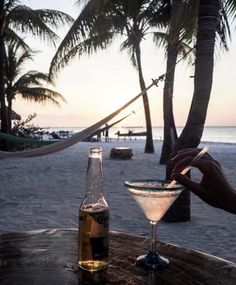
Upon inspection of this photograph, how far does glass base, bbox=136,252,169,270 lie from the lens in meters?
1.07

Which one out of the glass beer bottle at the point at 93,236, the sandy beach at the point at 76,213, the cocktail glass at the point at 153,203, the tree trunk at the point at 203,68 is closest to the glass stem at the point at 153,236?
the cocktail glass at the point at 153,203

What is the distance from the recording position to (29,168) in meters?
9.25

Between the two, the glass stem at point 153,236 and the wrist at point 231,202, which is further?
the glass stem at point 153,236

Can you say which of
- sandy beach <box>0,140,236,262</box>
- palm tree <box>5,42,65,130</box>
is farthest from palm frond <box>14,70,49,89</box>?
sandy beach <box>0,140,236,262</box>

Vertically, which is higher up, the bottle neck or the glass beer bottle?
the bottle neck

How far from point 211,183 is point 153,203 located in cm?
23

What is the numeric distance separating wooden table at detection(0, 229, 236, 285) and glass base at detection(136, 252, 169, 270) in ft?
0.06

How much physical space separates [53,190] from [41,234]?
480cm

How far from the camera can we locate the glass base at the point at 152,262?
3.50 ft

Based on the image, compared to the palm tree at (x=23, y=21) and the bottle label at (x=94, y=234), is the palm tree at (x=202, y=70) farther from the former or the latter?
the palm tree at (x=23, y=21)

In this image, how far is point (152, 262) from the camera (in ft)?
3.54

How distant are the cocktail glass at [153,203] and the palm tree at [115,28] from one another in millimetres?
8394

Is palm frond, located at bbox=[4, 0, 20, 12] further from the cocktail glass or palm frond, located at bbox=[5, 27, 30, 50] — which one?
the cocktail glass

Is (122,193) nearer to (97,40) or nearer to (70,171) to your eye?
(70,171)
